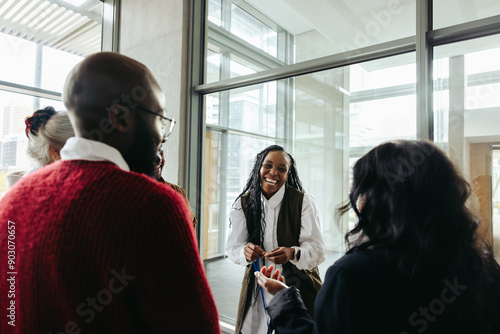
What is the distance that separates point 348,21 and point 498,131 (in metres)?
1.22

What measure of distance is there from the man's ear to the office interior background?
5.88 feet

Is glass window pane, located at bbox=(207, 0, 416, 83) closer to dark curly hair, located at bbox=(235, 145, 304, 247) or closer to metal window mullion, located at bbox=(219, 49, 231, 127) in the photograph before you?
metal window mullion, located at bbox=(219, 49, 231, 127)

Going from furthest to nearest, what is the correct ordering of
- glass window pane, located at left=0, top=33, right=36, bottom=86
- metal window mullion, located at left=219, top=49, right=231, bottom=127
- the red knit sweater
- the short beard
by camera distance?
metal window mullion, located at left=219, top=49, right=231, bottom=127
glass window pane, located at left=0, top=33, right=36, bottom=86
the short beard
the red knit sweater

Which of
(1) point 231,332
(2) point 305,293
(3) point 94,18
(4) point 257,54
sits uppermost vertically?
(3) point 94,18

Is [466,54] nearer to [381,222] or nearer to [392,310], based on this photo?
[381,222]

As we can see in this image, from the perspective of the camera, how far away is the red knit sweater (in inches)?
22.8

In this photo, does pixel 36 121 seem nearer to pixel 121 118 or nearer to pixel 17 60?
pixel 121 118

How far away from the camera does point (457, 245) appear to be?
0.79 metres

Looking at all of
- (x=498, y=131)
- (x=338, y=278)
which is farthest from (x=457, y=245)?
(x=498, y=131)

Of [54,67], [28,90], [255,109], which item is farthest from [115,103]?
[54,67]

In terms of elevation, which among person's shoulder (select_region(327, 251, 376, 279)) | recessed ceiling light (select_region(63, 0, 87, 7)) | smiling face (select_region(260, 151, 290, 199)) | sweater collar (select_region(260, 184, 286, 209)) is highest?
recessed ceiling light (select_region(63, 0, 87, 7))

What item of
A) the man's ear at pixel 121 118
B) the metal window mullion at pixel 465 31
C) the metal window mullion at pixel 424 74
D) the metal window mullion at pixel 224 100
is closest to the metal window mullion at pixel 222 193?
the metal window mullion at pixel 224 100

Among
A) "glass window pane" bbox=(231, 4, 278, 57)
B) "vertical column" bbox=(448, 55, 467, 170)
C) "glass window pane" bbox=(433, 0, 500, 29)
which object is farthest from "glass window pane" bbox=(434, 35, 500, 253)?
"glass window pane" bbox=(231, 4, 278, 57)

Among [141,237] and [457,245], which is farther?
[457,245]
